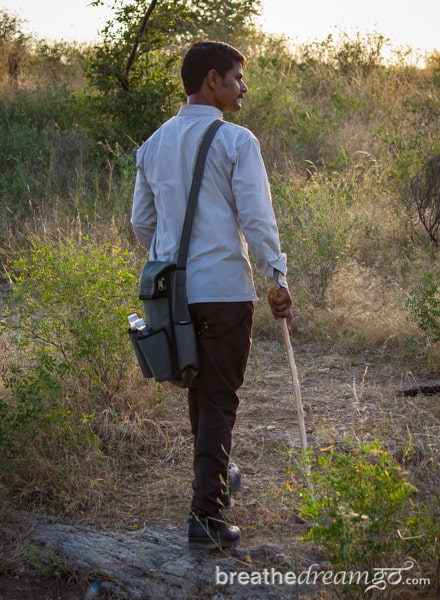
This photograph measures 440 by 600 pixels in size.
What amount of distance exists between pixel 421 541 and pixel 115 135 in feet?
25.3

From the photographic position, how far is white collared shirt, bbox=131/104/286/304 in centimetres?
306

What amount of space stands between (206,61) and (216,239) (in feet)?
2.16

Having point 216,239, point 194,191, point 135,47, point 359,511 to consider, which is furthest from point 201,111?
point 135,47

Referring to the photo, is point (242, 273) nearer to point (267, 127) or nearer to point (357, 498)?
point (357, 498)

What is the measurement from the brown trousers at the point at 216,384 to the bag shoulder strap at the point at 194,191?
0.20 metres

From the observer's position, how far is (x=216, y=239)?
10.2ft

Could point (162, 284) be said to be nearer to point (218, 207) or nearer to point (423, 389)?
point (218, 207)

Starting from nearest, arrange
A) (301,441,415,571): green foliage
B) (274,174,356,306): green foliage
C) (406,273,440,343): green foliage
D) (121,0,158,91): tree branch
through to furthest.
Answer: (301,441,415,571): green foliage
(406,273,440,343): green foliage
(274,174,356,306): green foliage
(121,0,158,91): tree branch

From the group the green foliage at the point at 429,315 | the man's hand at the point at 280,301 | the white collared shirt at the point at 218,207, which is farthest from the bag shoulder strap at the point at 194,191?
the green foliage at the point at 429,315

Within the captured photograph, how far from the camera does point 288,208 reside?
7.29m

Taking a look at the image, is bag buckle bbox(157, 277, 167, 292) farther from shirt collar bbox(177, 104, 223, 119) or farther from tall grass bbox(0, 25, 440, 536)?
tall grass bbox(0, 25, 440, 536)

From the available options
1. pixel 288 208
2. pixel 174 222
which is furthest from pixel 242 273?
pixel 288 208

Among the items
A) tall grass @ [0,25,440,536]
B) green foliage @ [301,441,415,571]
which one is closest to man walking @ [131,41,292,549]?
green foliage @ [301,441,415,571]

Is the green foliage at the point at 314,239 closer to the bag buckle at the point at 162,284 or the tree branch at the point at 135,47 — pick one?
the tree branch at the point at 135,47
